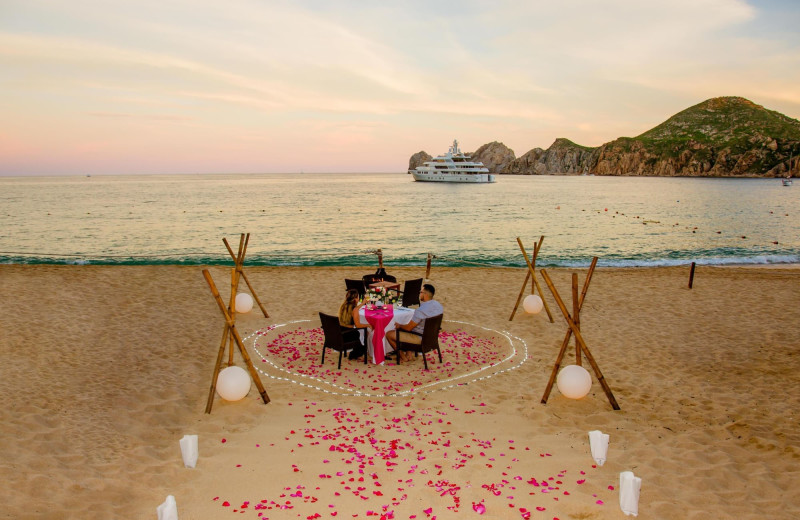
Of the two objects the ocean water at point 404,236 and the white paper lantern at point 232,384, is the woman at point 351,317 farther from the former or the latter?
the ocean water at point 404,236

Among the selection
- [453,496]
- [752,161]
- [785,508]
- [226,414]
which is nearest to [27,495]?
[226,414]

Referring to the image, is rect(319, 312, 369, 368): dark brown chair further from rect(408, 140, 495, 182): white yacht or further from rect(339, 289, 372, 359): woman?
rect(408, 140, 495, 182): white yacht

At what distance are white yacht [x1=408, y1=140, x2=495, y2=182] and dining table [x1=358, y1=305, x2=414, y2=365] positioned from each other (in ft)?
347

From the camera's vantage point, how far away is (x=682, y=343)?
412 inches

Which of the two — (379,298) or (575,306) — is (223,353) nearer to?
(379,298)

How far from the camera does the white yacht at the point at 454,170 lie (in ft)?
372

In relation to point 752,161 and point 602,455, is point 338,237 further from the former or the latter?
point 752,161

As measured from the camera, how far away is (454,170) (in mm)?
114188

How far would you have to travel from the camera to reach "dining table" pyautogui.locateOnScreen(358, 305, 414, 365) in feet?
→ 29.9

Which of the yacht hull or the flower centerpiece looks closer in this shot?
the flower centerpiece

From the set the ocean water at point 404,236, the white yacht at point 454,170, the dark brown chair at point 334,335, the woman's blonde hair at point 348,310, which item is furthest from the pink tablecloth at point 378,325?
the white yacht at point 454,170

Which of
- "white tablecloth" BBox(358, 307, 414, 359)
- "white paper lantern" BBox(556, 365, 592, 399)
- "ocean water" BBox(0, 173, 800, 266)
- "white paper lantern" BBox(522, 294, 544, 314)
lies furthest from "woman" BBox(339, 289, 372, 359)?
"ocean water" BBox(0, 173, 800, 266)

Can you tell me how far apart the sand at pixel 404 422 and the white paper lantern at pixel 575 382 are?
0.85 feet

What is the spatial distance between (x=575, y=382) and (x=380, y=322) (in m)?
3.60
